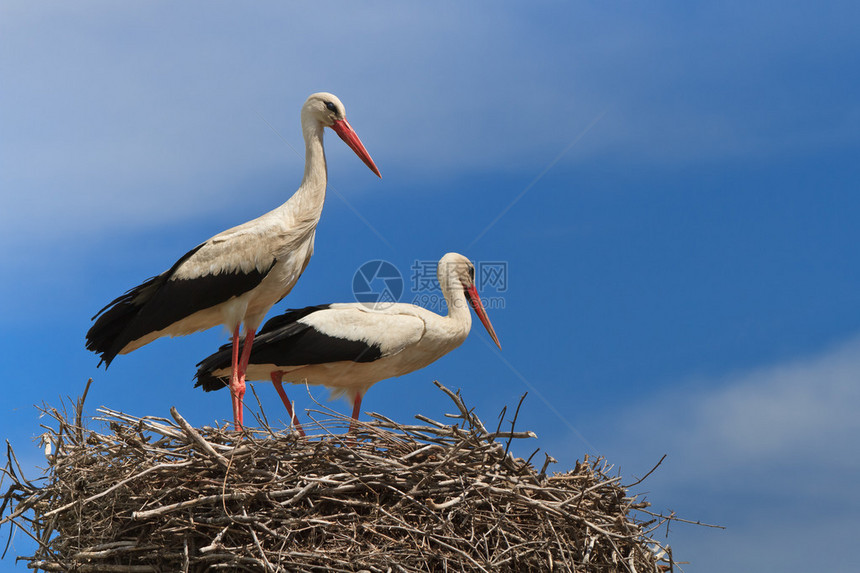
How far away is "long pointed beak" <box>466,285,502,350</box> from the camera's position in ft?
24.5

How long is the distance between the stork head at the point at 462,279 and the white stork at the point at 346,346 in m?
0.28

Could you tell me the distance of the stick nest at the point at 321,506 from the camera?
4.12 meters

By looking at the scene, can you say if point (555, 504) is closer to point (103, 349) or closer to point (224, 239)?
point (224, 239)

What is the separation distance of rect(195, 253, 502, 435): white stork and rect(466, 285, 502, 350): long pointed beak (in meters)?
0.51

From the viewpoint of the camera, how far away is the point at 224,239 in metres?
5.87

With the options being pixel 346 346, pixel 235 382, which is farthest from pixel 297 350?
pixel 235 382

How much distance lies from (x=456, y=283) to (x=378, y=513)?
122 inches

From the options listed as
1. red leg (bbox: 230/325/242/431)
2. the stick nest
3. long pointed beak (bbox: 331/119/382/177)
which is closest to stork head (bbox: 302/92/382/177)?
long pointed beak (bbox: 331/119/382/177)

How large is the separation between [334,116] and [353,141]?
0.23 m

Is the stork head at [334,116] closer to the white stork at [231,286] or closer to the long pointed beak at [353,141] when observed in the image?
the long pointed beak at [353,141]

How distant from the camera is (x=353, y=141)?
638 centimetres

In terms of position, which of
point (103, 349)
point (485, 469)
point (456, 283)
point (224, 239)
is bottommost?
point (485, 469)

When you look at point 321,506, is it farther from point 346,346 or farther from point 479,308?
point 479,308

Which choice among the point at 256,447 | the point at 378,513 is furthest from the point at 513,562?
the point at 256,447
